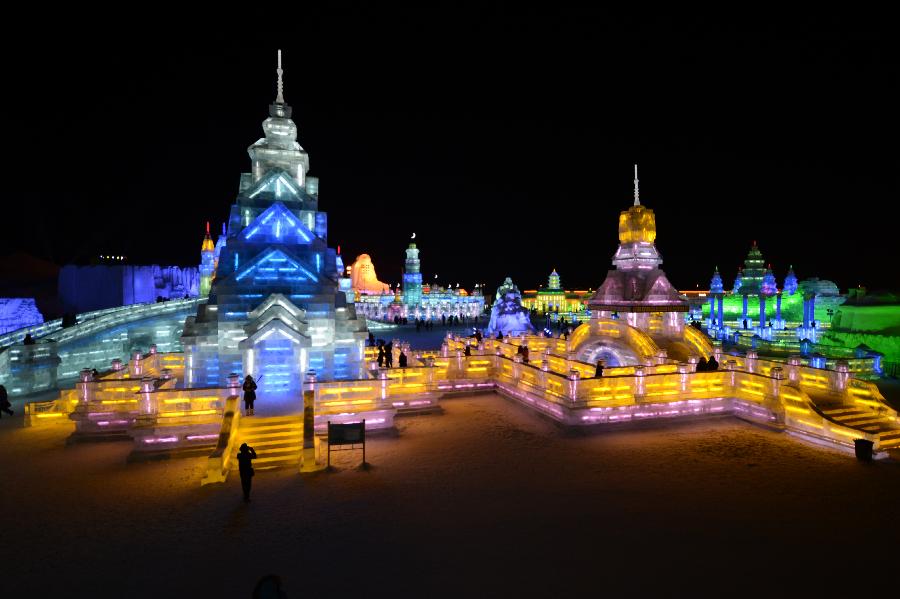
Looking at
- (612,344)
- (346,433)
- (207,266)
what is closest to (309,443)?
(346,433)

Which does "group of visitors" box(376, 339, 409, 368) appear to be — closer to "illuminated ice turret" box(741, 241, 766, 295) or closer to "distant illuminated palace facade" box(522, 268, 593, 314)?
"illuminated ice turret" box(741, 241, 766, 295)

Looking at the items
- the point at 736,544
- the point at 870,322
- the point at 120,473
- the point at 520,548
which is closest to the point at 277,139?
the point at 120,473

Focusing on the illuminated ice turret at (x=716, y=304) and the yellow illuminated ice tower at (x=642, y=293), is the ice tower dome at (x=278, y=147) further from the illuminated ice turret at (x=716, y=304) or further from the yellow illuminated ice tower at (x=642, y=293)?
the illuminated ice turret at (x=716, y=304)

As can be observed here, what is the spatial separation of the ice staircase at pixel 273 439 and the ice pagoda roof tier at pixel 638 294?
585 inches

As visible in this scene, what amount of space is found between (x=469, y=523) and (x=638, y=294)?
Answer: 15934 mm

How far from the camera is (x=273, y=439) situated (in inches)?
503

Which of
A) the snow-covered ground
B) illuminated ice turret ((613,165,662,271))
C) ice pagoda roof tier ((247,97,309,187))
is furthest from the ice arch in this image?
ice pagoda roof tier ((247,97,309,187))

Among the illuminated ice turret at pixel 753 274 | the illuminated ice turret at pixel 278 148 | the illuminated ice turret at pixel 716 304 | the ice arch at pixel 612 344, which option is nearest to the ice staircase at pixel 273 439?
the illuminated ice turret at pixel 278 148

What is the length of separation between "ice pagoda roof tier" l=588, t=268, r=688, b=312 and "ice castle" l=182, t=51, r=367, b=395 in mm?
11629

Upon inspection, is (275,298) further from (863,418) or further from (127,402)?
(863,418)

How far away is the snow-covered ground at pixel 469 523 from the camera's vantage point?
697 centimetres

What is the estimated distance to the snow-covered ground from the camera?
6.97 meters

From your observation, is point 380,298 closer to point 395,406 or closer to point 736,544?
point 395,406

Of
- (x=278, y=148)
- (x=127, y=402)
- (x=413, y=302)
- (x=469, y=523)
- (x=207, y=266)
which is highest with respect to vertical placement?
(x=278, y=148)
